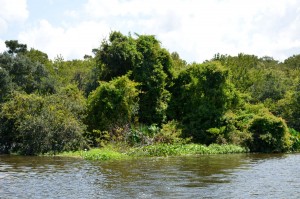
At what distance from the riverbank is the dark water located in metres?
1.78

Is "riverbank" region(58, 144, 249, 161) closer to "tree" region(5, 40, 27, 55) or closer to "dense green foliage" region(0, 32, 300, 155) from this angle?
"dense green foliage" region(0, 32, 300, 155)

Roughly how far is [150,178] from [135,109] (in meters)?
17.9

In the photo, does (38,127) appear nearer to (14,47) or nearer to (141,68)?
(141,68)

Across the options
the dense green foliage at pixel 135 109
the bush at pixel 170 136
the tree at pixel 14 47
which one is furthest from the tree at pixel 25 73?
the bush at pixel 170 136

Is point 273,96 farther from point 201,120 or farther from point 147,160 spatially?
point 147,160

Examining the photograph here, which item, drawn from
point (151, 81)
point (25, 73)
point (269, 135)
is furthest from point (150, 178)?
point (25, 73)

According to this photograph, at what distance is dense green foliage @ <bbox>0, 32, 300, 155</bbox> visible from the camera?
34.2m

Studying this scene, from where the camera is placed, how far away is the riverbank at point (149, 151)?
99.9ft

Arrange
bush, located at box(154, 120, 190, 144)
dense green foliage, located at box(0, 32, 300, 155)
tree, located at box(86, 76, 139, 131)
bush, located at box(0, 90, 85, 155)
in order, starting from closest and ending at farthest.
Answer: bush, located at box(0, 90, 85, 155), dense green foliage, located at box(0, 32, 300, 155), bush, located at box(154, 120, 190, 144), tree, located at box(86, 76, 139, 131)

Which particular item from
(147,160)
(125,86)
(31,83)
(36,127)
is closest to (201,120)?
(125,86)

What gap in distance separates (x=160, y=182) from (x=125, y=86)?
1841 centimetres

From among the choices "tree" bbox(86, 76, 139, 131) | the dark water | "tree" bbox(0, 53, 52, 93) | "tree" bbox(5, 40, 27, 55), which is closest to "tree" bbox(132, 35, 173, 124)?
"tree" bbox(86, 76, 139, 131)

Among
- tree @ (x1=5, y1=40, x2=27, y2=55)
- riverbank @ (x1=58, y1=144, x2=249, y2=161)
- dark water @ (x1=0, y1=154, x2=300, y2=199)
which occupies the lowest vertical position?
dark water @ (x1=0, y1=154, x2=300, y2=199)

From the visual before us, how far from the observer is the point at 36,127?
3316cm
